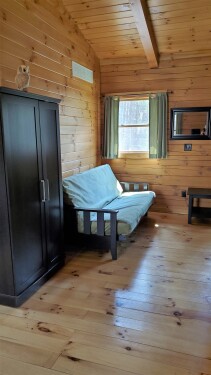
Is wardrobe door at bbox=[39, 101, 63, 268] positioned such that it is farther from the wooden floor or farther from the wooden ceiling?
the wooden ceiling

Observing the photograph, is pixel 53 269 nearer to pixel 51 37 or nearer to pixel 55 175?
pixel 55 175

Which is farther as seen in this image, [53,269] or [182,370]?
[53,269]

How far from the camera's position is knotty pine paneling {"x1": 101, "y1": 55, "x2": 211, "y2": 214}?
13.8ft

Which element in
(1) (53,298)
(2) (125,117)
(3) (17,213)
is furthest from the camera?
(2) (125,117)

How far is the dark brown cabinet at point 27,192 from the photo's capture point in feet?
6.66

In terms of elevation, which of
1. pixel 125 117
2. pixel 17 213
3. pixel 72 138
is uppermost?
pixel 125 117

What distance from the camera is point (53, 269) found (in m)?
2.67

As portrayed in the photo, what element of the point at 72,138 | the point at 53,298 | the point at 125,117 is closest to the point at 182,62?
the point at 125,117

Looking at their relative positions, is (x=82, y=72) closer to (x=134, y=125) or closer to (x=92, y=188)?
(x=134, y=125)

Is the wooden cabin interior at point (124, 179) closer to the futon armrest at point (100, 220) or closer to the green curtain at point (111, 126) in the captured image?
the green curtain at point (111, 126)

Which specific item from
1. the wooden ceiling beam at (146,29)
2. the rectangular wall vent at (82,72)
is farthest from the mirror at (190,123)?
the rectangular wall vent at (82,72)

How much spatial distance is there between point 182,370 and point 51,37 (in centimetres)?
325

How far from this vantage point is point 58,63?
3301 millimetres

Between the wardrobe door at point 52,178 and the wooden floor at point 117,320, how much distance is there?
301 millimetres
